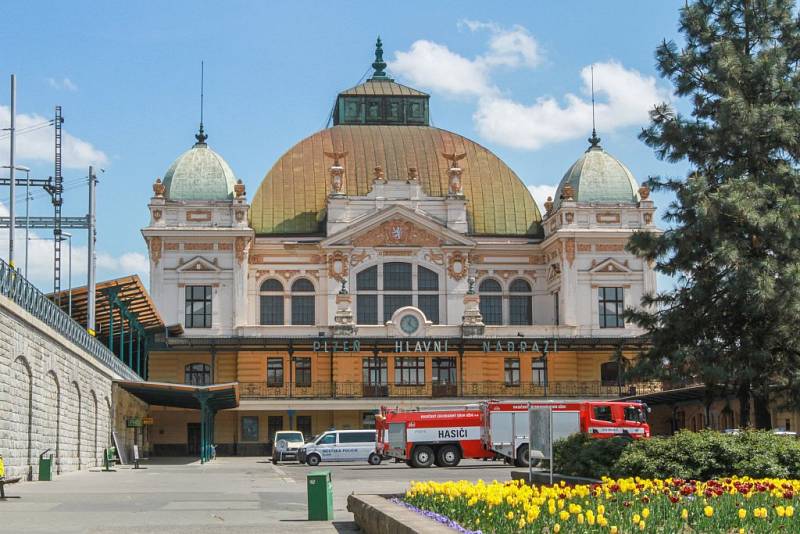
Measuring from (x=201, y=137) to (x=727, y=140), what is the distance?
57.8 metres

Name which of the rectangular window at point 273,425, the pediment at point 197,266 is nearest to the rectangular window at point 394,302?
the rectangular window at point 273,425

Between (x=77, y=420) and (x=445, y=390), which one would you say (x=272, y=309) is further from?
(x=77, y=420)

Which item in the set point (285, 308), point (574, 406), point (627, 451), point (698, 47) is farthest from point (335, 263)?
point (627, 451)

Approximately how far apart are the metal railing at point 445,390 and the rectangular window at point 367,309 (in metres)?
5.26

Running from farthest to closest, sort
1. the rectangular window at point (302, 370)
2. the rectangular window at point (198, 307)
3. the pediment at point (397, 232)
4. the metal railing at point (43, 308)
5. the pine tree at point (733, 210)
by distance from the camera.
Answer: the pediment at point (397, 232) → the rectangular window at point (198, 307) → the rectangular window at point (302, 370) → the metal railing at point (43, 308) → the pine tree at point (733, 210)

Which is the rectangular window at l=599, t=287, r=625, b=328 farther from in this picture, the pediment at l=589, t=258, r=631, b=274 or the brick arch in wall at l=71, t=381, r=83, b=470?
the brick arch in wall at l=71, t=381, r=83, b=470

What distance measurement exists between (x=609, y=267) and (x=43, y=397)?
48.8 metres

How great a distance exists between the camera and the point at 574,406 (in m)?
47.9

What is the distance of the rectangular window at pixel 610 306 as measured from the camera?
77.6 metres

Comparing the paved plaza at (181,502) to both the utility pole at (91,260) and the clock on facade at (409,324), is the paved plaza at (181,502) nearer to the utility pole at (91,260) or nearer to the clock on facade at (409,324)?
the utility pole at (91,260)

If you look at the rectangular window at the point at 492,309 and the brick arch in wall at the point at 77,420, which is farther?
the rectangular window at the point at 492,309

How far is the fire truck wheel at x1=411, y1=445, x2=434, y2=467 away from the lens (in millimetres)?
48000

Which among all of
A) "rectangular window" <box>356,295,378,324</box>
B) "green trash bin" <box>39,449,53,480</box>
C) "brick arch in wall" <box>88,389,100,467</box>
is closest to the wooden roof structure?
"brick arch in wall" <box>88,389,100,467</box>

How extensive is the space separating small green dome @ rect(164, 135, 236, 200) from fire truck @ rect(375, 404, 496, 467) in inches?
1285
